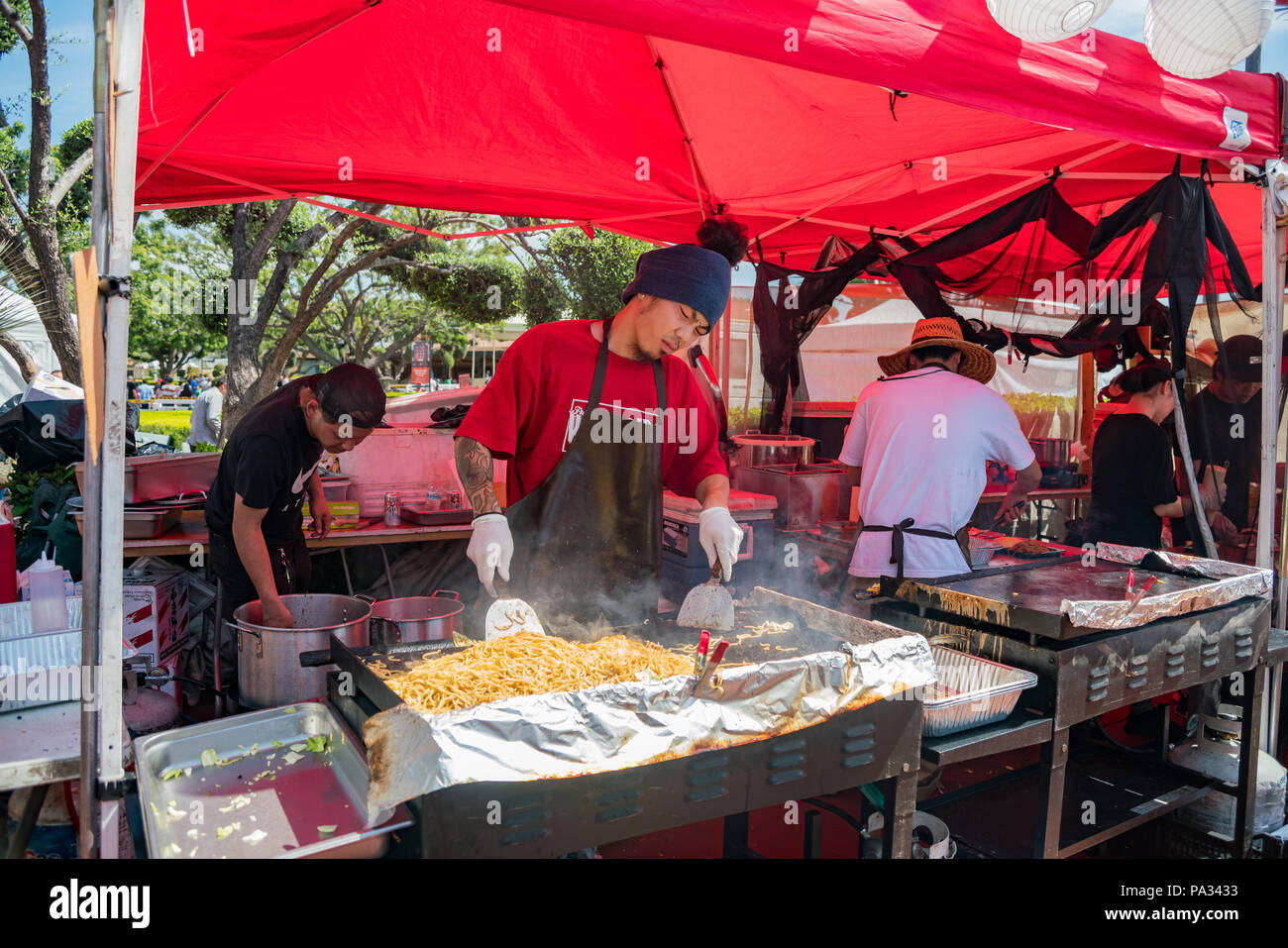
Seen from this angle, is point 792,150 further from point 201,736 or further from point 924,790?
point 201,736

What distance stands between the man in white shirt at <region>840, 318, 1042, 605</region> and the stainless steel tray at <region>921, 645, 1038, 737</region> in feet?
3.26

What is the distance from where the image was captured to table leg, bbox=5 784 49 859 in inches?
73.9

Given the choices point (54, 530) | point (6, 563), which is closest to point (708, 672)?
point (6, 563)

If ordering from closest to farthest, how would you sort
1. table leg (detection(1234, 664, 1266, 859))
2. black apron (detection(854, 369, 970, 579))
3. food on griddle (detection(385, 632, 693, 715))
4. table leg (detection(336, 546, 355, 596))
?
food on griddle (detection(385, 632, 693, 715)) → table leg (detection(1234, 664, 1266, 859)) → black apron (detection(854, 369, 970, 579)) → table leg (detection(336, 546, 355, 596))

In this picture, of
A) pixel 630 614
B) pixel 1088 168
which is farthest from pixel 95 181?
pixel 1088 168

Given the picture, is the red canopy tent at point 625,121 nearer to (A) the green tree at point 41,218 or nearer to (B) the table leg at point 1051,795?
(B) the table leg at point 1051,795

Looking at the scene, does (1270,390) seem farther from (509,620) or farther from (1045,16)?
(509,620)

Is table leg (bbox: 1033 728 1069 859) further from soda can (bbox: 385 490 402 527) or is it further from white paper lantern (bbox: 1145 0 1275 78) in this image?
soda can (bbox: 385 490 402 527)

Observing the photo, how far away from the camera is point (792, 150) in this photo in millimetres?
4578

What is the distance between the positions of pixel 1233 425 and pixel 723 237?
3.07 meters

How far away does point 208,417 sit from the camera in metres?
10.8

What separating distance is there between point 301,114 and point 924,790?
3893mm

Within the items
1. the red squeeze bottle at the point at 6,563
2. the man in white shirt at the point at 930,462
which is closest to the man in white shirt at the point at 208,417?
the red squeeze bottle at the point at 6,563

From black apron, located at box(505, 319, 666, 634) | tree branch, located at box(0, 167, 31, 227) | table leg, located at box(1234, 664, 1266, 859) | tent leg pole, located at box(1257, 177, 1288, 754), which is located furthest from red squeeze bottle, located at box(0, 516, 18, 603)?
tree branch, located at box(0, 167, 31, 227)
